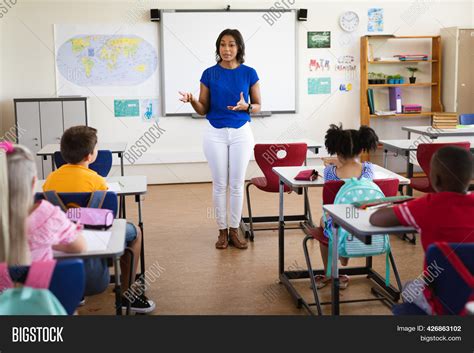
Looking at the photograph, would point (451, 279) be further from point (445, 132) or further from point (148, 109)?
point (148, 109)

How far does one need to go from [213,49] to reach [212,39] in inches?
4.8

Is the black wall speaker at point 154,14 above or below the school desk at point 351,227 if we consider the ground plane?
above

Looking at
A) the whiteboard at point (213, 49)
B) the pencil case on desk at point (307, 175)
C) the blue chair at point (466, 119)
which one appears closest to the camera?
the pencil case on desk at point (307, 175)

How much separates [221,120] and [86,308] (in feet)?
5.78

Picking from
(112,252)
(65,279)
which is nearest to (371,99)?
(112,252)

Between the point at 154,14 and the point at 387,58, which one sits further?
the point at 387,58

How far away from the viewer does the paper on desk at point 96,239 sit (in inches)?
95.0

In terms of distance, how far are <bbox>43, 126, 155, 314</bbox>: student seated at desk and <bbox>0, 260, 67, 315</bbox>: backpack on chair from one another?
1182mm

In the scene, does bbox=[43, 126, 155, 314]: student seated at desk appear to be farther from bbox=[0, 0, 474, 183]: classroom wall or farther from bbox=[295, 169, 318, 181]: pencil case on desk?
bbox=[0, 0, 474, 183]: classroom wall

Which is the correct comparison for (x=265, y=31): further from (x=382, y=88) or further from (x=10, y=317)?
(x=10, y=317)

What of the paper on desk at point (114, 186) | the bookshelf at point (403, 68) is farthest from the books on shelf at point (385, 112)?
the paper on desk at point (114, 186)

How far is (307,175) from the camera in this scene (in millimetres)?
3900

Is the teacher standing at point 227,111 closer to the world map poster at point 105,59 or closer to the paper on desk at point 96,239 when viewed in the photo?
the paper on desk at point 96,239

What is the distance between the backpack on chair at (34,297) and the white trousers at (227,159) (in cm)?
Answer: 277
